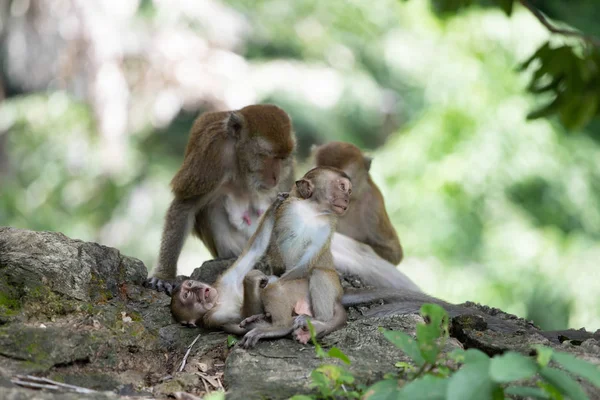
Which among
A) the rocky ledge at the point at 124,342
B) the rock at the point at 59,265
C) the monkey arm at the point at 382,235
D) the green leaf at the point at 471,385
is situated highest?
the monkey arm at the point at 382,235

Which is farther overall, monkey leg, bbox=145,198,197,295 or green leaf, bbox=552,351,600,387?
monkey leg, bbox=145,198,197,295

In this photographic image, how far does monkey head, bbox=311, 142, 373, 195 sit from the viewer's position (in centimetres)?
554

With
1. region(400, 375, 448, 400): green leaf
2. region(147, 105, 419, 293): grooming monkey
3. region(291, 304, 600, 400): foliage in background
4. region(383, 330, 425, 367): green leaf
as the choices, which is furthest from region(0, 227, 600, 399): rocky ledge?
region(147, 105, 419, 293): grooming monkey

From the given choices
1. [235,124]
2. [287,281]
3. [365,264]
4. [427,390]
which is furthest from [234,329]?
[365,264]

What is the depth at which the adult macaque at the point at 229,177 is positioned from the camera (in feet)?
15.5

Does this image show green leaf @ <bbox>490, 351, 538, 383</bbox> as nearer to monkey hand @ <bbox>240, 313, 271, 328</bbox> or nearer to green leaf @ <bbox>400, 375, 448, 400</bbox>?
green leaf @ <bbox>400, 375, 448, 400</bbox>

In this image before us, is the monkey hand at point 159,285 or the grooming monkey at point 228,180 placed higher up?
the grooming monkey at point 228,180

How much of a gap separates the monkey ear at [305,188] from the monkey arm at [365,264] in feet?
5.49

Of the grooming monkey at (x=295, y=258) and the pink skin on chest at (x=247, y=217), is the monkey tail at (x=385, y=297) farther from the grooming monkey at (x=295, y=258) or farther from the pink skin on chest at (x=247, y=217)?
the pink skin on chest at (x=247, y=217)

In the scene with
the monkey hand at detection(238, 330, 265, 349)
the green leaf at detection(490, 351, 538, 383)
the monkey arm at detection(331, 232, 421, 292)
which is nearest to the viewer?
the green leaf at detection(490, 351, 538, 383)

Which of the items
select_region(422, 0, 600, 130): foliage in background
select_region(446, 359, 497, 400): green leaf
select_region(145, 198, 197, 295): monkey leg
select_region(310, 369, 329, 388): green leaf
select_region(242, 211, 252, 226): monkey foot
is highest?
select_region(242, 211, 252, 226): monkey foot

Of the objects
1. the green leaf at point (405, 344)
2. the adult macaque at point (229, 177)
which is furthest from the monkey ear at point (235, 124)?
the green leaf at point (405, 344)

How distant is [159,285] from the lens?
4.36m

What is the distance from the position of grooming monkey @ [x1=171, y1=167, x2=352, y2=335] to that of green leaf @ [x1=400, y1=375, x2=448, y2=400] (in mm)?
1193
